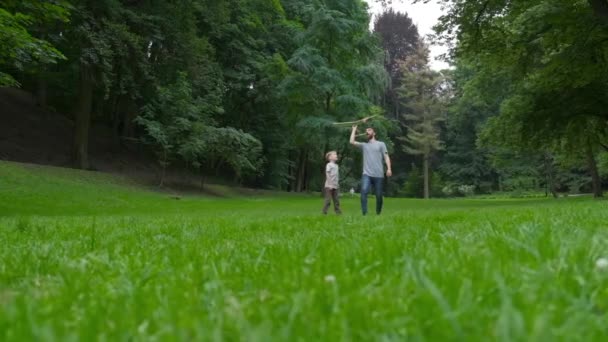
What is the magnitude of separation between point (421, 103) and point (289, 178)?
25.7 meters

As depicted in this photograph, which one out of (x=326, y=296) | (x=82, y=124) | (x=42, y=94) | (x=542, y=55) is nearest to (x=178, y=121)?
(x=82, y=124)

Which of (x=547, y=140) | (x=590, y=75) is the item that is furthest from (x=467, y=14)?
(x=547, y=140)

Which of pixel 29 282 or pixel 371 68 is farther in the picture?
pixel 371 68

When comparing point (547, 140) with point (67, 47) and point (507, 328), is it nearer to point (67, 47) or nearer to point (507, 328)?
point (67, 47)

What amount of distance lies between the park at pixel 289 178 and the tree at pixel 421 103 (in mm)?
387

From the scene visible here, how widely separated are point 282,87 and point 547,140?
55.6 ft

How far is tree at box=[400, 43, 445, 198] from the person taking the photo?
62.6 m

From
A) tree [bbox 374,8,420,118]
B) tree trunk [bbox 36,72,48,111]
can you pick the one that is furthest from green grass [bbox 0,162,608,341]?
tree [bbox 374,8,420,118]

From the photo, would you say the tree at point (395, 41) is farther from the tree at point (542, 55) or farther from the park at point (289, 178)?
the tree at point (542, 55)

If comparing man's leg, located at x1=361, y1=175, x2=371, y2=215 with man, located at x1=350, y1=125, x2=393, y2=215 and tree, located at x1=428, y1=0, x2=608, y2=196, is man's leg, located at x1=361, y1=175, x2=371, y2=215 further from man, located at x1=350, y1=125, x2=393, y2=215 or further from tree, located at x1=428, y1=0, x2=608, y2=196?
tree, located at x1=428, y1=0, x2=608, y2=196

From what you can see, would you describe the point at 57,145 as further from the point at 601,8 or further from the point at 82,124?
the point at 601,8

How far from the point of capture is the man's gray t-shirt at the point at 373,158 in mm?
11938

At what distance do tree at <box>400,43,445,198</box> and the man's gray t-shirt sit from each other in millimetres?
51113

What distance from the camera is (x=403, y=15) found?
233 ft
